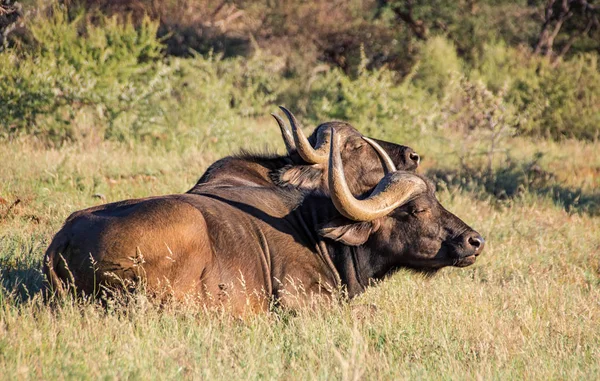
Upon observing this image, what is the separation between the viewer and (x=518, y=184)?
1277 centimetres

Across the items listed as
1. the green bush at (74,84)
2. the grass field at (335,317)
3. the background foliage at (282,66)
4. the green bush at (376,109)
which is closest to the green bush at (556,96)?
the background foliage at (282,66)

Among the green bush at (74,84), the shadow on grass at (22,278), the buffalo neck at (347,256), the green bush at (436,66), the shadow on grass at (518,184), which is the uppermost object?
the buffalo neck at (347,256)

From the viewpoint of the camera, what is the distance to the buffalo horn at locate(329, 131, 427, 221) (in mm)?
5832

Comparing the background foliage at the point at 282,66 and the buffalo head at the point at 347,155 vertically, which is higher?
the buffalo head at the point at 347,155

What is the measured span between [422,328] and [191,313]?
1590 mm

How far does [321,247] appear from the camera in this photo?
6449mm

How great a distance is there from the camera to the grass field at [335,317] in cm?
452

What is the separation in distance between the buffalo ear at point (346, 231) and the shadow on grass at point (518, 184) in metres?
5.13

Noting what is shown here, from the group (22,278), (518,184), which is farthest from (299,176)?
(518,184)

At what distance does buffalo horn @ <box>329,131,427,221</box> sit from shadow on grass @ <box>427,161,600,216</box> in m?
4.99

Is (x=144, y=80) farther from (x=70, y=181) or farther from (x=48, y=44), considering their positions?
(x=70, y=181)

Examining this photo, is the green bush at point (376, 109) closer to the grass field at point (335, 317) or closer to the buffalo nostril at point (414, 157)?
the grass field at point (335, 317)

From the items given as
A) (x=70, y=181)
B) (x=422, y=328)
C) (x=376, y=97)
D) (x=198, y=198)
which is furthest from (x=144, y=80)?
(x=422, y=328)

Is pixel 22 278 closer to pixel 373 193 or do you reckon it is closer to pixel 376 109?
pixel 373 193
